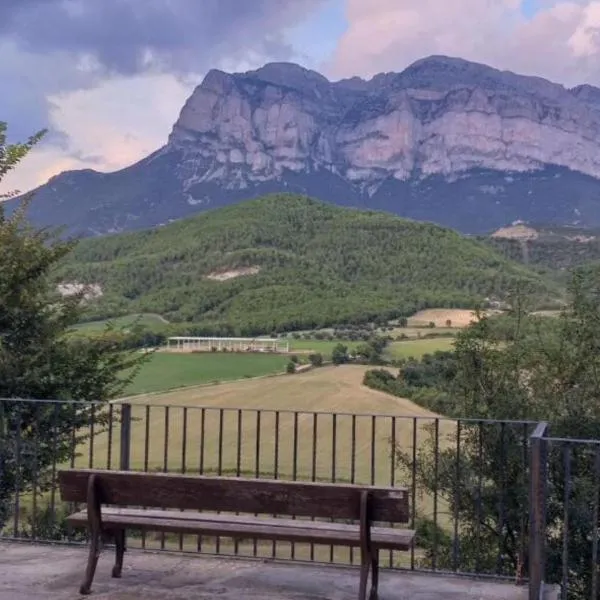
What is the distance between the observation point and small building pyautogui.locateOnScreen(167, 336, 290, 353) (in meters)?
61.7

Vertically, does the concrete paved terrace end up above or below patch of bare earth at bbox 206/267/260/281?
below

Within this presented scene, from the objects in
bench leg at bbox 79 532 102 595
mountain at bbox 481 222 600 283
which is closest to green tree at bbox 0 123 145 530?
bench leg at bbox 79 532 102 595

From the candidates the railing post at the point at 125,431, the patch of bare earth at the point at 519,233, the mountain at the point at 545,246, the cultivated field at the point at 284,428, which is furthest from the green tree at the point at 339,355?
the patch of bare earth at the point at 519,233

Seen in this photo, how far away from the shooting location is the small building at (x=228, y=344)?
202ft

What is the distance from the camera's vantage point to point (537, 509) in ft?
15.1

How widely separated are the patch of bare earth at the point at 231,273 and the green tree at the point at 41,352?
270ft

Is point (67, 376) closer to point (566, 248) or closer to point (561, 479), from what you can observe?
point (561, 479)

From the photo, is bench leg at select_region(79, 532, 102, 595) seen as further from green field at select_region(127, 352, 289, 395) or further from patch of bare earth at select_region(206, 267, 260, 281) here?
patch of bare earth at select_region(206, 267, 260, 281)

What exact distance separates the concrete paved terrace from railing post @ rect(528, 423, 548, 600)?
0.50 metres

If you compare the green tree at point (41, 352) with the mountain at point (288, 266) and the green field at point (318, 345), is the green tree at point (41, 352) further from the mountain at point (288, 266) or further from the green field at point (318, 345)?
the mountain at point (288, 266)

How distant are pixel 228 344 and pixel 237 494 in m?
61.1

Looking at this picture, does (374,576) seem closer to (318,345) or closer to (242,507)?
(242,507)

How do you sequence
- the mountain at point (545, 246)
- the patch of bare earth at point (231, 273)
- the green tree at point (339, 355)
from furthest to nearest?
the mountain at point (545, 246), the patch of bare earth at point (231, 273), the green tree at point (339, 355)

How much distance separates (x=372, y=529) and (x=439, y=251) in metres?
94.4
